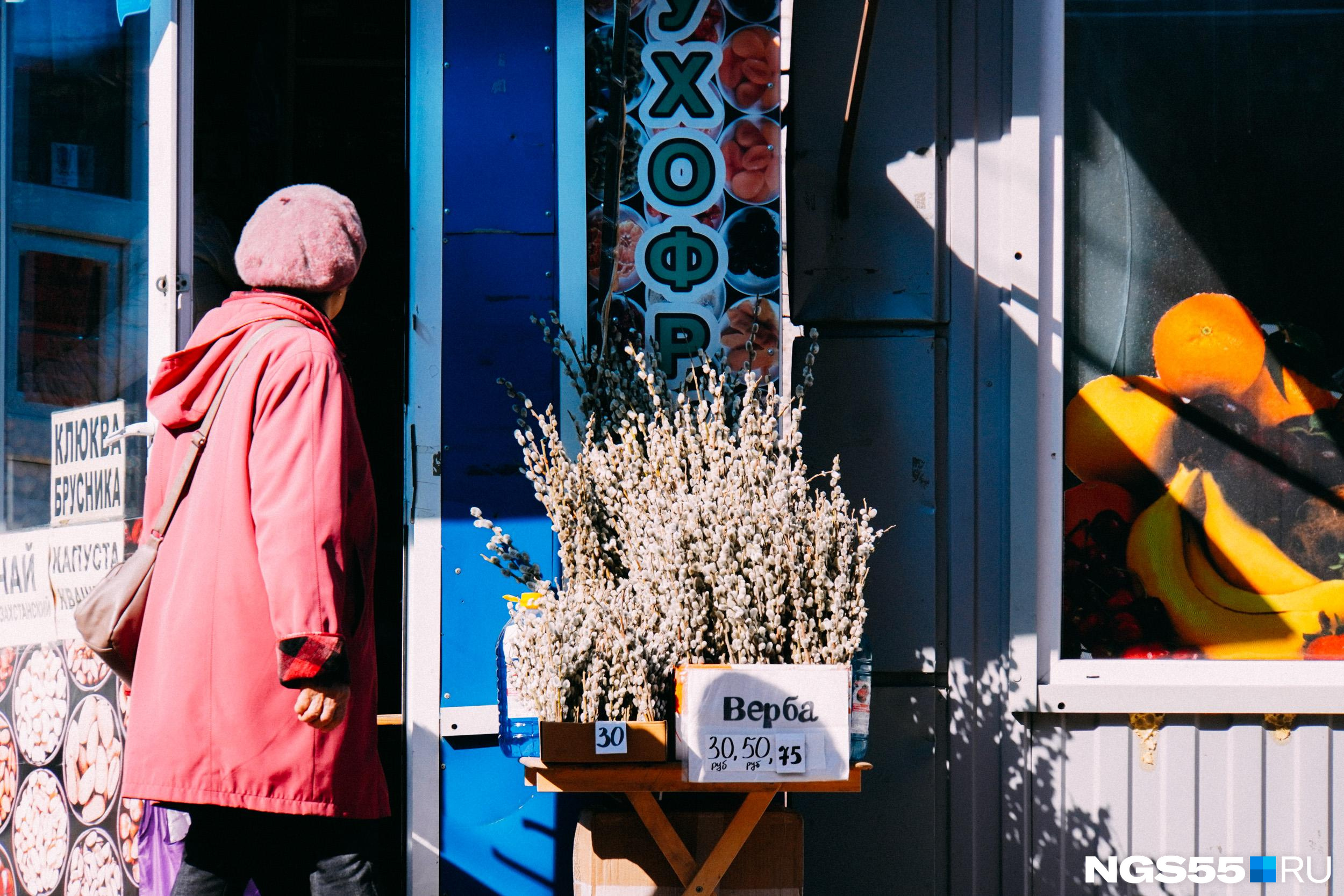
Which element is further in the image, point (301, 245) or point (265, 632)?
point (301, 245)

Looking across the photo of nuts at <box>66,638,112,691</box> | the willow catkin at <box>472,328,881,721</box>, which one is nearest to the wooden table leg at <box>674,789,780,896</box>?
the willow catkin at <box>472,328,881,721</box>

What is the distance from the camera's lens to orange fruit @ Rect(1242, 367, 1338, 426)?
4.00m

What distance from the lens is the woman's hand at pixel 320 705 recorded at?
8.82ft

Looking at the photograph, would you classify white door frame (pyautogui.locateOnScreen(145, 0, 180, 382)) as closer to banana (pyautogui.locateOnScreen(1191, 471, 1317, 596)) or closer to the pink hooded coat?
the pink hooded coat

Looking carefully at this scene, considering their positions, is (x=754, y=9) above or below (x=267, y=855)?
above

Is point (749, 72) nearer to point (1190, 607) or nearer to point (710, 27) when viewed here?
point (710, 27)

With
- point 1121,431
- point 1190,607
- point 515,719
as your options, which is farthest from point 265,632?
point 1190,607

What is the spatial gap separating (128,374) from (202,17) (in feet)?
4.56

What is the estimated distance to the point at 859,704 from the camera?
2.99 meters

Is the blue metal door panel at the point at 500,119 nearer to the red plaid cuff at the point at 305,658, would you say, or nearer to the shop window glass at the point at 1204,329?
the red plaid cuff at the point at 305,658

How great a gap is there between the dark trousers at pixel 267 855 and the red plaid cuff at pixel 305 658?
339 mm

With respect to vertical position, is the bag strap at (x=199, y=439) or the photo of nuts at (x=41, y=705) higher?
the bag strap at (x=199, y=439)

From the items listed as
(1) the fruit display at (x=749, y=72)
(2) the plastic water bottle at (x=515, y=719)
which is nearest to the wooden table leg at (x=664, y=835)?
(2) the plastic water bottle at (x=515, y=719)

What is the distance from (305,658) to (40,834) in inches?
63.0
